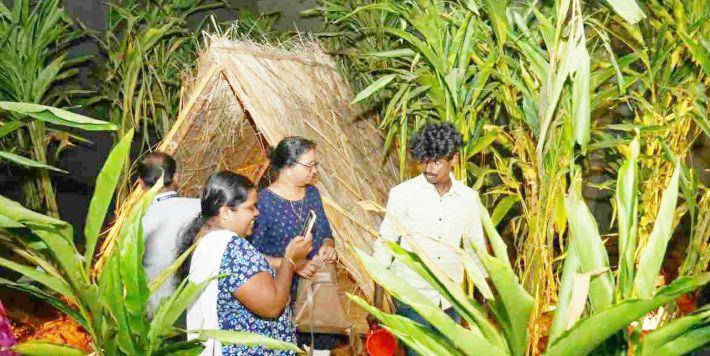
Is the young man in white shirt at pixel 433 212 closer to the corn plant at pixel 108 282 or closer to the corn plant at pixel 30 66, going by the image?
the corn plant at pixel 108 282

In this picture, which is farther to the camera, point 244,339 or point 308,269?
point 308,269

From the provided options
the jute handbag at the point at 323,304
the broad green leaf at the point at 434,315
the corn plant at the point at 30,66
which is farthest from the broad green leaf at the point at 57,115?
the corn plant at the point at 30,66

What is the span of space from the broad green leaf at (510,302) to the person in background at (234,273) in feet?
3.27

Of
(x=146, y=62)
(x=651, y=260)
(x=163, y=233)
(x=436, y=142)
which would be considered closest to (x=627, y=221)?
(x=651, y=260)

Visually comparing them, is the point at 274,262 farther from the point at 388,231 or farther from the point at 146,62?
the point at 146,62

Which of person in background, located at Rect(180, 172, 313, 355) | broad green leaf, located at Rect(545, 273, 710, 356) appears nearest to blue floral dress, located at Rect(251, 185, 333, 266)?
person in background, located at Rect(180, 172, 313, 355)

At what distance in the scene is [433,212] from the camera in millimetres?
3445

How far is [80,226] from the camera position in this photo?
6.42m

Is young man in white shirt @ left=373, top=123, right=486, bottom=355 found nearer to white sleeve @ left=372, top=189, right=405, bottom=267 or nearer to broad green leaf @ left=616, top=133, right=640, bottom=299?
white sleeve @ left=372, top=189, right=405, bottom=267

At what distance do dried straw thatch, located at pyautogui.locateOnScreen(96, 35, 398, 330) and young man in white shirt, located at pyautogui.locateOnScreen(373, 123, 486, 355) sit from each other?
62 cm

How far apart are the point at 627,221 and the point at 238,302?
1.26m

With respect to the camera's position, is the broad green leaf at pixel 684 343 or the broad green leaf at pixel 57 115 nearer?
the broad green leaf at pixel 684 343

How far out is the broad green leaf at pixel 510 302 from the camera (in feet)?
4.87

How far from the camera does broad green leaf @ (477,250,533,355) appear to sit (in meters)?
1.48
